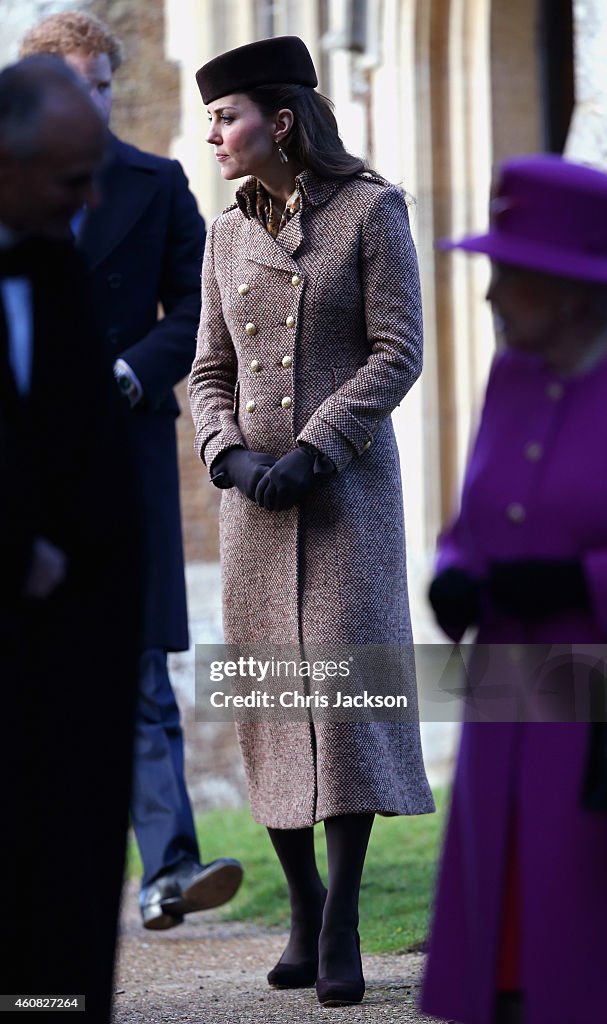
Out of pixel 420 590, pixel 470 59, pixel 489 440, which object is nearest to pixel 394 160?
pixel 470 59

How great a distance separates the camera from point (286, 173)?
16.8 feet

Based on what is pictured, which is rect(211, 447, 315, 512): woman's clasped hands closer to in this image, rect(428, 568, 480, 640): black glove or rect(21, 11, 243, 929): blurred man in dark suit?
rect(21, 11, 243, 929): blurred man in dark suit

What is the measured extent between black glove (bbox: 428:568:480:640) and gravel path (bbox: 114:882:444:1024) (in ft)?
5.44

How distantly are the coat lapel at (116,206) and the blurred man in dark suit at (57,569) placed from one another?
248 centimetres

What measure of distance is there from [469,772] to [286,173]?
7.82 ft

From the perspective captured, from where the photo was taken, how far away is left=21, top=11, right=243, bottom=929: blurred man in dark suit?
5.73 metres

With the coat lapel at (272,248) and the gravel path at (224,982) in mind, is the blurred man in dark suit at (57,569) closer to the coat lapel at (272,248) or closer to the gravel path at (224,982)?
the gravel path at (224,982)

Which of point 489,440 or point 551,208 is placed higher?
point 551,208

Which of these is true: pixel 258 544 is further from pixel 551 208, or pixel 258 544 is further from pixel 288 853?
pixel 551 208

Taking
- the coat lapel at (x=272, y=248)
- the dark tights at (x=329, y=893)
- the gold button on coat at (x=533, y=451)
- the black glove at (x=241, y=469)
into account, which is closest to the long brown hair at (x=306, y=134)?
the coat lapel at (x=272, y=248)

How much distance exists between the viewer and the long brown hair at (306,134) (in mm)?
5055

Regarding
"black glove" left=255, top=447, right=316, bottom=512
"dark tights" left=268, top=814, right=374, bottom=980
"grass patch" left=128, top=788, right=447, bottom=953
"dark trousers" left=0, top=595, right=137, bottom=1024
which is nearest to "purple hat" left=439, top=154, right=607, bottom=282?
"dark trousers" left=0, top=595, right=137, bottom=1024

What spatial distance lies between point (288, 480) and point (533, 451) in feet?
5.65

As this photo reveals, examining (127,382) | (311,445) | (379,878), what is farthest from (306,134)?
(379,878)
